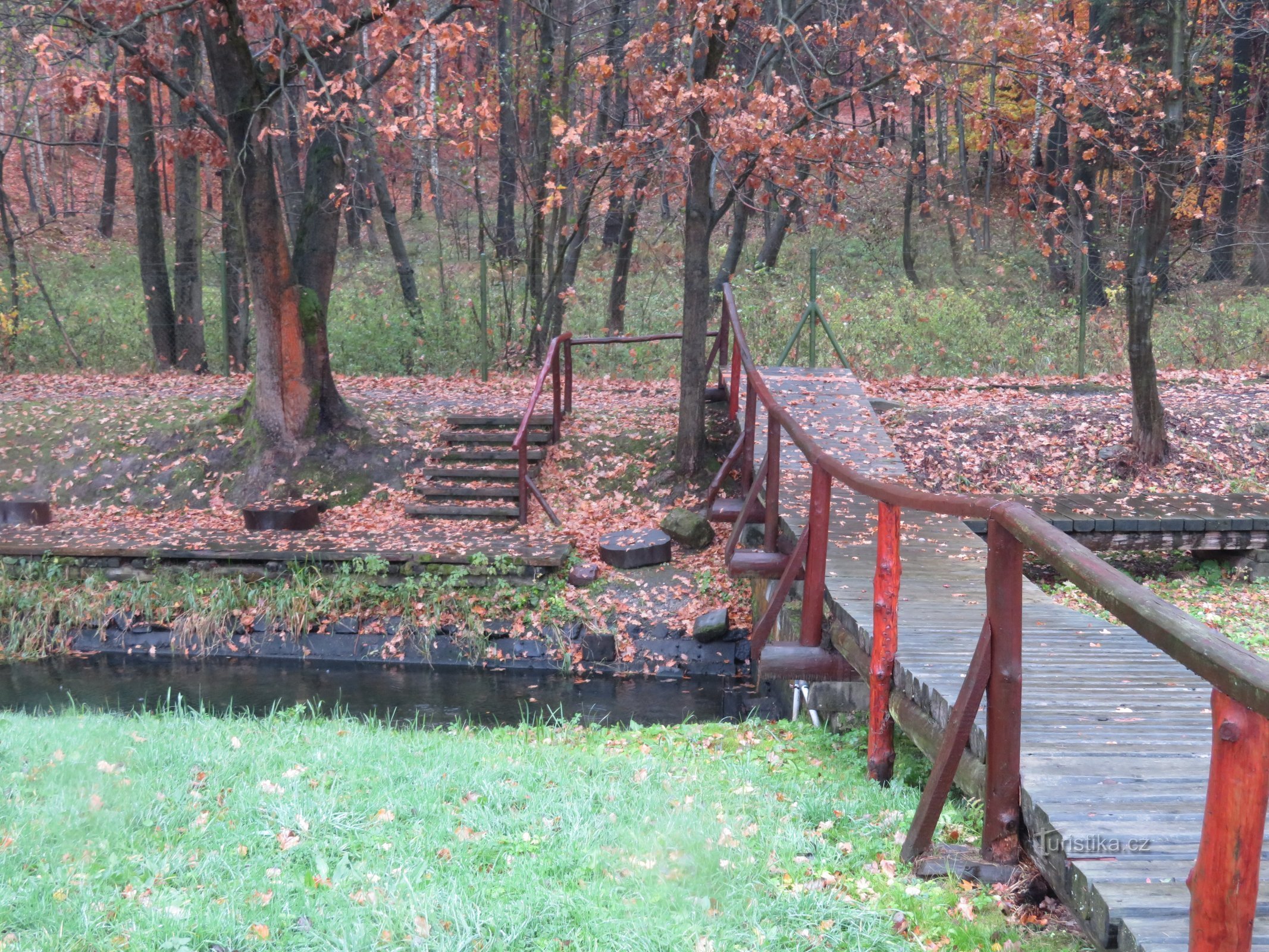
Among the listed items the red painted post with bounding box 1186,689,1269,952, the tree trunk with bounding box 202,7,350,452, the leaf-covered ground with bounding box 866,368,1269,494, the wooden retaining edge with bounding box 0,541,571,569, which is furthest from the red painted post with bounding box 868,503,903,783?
the tree trunk with bounding box 202,7,350,452

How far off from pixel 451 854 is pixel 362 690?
5705 mm

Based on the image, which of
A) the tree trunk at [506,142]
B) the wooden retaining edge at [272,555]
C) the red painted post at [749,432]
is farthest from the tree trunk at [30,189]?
the red painted post at [749,432]

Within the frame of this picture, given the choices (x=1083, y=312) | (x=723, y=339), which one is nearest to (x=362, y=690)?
(x=723, y=339)

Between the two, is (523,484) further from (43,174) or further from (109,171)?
(43,174)

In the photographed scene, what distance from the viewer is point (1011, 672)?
2.96m

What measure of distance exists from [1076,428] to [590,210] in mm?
10047

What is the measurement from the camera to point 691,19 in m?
9.10

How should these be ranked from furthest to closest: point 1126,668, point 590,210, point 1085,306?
point 590,210 < point 1085,306 < point 1126,668

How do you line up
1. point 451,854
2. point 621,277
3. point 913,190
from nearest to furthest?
point 451,854 < point 621,277 < point 913,190

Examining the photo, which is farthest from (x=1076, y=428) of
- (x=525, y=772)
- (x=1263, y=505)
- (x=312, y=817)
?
(x=312, y=817)

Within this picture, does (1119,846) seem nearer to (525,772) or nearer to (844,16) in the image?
(525,772)

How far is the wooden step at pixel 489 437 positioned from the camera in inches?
465

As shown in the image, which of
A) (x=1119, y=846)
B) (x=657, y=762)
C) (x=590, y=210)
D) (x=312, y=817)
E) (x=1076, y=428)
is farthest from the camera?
(x=590, y=210)

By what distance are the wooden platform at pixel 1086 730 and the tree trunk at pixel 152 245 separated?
41.5ft
